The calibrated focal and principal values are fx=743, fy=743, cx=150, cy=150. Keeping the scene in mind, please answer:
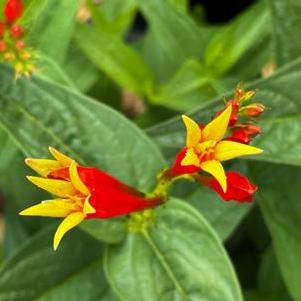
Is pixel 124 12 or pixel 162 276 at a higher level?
pixel 124 12

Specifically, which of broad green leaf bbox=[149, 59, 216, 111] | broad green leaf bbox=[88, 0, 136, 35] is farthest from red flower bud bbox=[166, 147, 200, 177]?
broad green leaf bbox=[88, 0, 136, 35]

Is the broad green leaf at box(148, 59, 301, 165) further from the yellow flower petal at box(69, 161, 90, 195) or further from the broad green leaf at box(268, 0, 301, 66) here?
the yellow flower petal at box(69, 161, 90, 195)

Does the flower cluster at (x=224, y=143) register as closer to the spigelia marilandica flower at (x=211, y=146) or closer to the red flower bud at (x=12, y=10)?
the spigelia marilandica flower at (x=211, y=146)

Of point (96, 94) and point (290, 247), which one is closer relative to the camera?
point (290, 247)

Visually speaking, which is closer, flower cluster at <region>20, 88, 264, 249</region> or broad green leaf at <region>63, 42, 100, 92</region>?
flower cluster at <region>20, 88, 264, 249</region>

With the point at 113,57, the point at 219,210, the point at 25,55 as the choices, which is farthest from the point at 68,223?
the point at 113,57

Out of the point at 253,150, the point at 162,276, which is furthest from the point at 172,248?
the point at 253,150

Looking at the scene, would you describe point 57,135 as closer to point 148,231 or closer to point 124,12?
point 148,231

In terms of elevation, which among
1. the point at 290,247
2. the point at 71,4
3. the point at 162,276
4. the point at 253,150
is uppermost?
the point at 71,4
